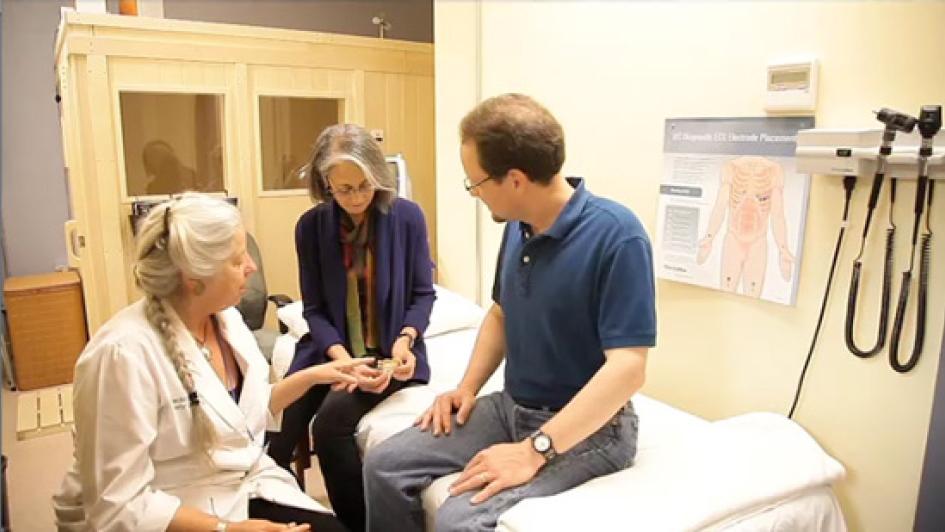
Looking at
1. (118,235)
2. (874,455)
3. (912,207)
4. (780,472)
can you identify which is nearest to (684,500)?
(780,472)

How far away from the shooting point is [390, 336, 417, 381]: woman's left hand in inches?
81.8

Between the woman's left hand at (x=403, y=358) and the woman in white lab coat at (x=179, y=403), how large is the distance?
0.57m

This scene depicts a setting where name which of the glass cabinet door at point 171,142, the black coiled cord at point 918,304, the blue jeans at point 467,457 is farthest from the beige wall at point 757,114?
the glass cabinet door at point 171,142

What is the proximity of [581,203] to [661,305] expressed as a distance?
0.90m

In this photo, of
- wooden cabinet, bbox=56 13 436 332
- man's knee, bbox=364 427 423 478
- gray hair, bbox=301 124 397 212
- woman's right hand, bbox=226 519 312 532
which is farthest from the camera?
wooden cabinet, bbox=56 13 436 332

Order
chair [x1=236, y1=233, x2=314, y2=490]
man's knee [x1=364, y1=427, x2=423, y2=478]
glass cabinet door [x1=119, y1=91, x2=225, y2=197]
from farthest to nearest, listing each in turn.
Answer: glass cabinet door [x1=119, y1=91, x2=225, y2=197]
chair [x1=236, y1=233, x2=314, y2=490]
man's knee [x1=364, y1=427, x2=423, y2=478]

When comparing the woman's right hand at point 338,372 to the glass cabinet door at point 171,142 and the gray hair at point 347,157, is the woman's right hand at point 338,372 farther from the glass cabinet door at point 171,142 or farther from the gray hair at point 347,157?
the glass cabinet door at point 171,142

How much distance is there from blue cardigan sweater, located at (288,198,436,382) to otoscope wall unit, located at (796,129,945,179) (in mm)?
1129

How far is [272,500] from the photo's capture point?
1532mm

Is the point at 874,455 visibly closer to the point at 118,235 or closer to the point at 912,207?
the point at 912,207

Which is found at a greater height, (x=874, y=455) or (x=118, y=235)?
(x=118, y=235)

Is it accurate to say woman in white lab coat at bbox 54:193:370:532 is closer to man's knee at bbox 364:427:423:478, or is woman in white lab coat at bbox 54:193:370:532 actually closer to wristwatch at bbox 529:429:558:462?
man's knee at bbox 364:427:423:478

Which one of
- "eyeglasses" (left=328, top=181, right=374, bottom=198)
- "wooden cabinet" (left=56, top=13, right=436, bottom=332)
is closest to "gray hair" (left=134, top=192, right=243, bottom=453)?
"eyeglasses" (left=328, top=181, right=374, bottom=198)

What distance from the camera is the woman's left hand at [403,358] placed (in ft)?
6.82
